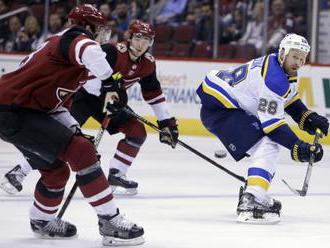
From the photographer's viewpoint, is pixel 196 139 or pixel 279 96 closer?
pixel 279 96

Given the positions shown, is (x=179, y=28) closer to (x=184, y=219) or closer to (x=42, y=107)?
(x=184, y=219)

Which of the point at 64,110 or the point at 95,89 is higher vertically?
the point at 64,110

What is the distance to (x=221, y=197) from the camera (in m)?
6.29

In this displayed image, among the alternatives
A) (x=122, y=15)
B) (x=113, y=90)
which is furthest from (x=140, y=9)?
(x=113, y=90)

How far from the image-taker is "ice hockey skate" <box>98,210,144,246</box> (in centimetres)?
441

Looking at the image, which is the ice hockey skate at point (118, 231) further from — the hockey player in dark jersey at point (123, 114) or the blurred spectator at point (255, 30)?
the blurred spectator at point (255, 30)

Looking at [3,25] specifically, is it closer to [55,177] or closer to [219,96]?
[219,96]

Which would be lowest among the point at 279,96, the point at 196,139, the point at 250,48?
the point at 196,139

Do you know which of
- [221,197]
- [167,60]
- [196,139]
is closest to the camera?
[221,197]

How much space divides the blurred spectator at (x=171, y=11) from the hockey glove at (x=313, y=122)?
617 centimetres

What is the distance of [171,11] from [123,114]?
18.1 feet

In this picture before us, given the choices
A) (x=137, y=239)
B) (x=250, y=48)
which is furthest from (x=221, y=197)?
(x=250, y=48)

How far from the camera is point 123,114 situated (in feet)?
20.8

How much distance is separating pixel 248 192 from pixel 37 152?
1369 millimetres
